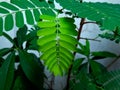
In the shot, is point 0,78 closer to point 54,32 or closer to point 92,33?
point 54,32

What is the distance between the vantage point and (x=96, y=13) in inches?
26.7

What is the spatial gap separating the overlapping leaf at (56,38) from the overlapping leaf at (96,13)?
0.19 feet

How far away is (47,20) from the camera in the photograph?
2.51 ft

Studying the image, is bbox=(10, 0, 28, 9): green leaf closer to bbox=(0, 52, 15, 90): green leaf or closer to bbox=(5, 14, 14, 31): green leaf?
bbox=(5, 14, 14, 31): green leaf

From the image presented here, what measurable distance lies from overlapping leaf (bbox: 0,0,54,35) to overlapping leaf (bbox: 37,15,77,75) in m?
0.03

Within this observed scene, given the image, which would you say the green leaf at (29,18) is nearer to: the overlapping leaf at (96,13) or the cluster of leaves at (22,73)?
the overlapping leaf at (96,13)

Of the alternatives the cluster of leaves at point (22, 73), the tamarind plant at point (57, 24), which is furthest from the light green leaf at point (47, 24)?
the cluster of leaves at point (22, 73)

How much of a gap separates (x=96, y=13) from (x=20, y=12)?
226 mm

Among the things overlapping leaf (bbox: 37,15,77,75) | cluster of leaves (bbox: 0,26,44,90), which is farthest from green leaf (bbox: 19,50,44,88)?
overlapping leaf (bbox: 37,15,77,75)

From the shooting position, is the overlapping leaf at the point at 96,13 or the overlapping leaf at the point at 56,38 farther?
the overlapping leaf at the point at 56,38

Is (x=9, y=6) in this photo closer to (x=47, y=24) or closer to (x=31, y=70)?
(x=47, y=24)

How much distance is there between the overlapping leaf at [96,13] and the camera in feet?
2.06

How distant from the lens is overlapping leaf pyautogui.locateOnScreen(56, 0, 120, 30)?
2.06ft

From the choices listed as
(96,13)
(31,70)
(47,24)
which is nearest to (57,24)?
(47,24)
